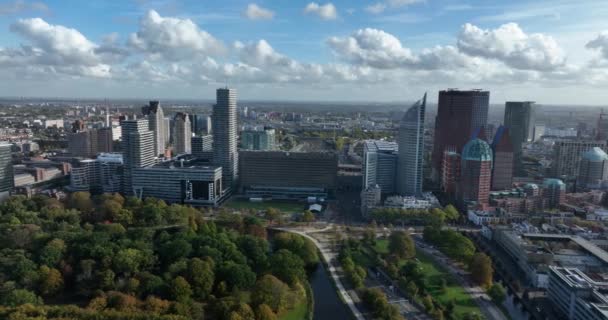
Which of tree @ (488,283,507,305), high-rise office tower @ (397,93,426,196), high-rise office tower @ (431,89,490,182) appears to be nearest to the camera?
tree @ (488,283,507,305)

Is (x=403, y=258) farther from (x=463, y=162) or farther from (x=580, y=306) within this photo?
(x=463, y=162)

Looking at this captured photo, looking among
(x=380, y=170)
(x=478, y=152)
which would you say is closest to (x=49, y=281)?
(x=380, y=170)

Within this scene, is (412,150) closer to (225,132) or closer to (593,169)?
(225,132)

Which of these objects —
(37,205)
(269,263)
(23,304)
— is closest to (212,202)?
(37,205)

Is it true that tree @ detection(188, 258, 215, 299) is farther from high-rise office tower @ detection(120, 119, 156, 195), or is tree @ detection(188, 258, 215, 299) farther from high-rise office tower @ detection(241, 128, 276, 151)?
high-rise office tower @ detection(241, 128, 276, 151)

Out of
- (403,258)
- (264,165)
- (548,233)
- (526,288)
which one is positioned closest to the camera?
(526,288)

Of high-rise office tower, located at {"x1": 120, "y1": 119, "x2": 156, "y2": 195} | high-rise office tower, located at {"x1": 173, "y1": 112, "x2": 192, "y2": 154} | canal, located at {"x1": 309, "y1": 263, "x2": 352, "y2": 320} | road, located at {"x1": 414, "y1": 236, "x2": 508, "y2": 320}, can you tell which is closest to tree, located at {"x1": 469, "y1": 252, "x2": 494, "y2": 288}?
road, located at {"x1": 414, "y1": 236, "x2": 508, "y2": 320}

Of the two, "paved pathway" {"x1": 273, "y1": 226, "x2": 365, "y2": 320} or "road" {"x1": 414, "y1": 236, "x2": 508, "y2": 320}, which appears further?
"paved pathway" {"x1": 273, "y1": 226, "x2": 365, "y2": 320}
